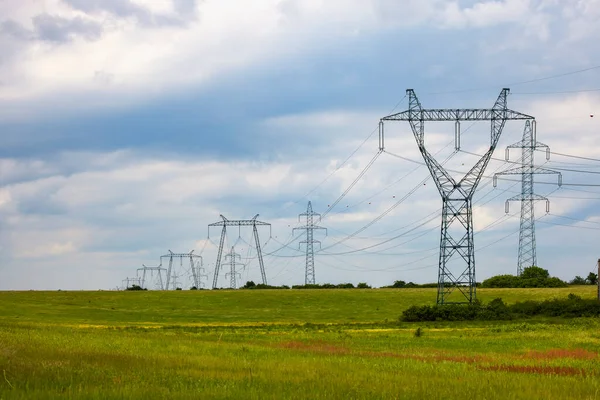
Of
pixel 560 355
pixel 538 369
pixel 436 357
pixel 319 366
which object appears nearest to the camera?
pixel 319 366

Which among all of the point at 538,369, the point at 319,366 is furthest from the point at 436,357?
the point at 319,366

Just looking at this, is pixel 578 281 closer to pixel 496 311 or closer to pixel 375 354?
pixel 496 311

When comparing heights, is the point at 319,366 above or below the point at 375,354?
above

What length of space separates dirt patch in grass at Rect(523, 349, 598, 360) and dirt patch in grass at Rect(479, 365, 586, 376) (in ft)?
21.4

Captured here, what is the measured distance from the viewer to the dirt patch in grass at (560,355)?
136 ft

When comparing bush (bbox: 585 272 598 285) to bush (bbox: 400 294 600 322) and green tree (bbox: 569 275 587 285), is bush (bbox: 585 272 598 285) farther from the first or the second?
bush (bbox: 400 294 600 322)

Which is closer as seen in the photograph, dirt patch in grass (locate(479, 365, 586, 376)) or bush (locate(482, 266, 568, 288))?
dirt patch in grass (locate(479, 365, 586, 376))

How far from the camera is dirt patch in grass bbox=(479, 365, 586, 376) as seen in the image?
32.7 m

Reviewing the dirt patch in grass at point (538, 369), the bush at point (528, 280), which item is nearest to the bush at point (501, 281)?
the bush at point (528, 280)

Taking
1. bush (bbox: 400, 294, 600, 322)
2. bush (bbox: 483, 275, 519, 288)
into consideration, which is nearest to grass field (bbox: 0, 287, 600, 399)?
bush (bbox: 400, 294, 600, 322)

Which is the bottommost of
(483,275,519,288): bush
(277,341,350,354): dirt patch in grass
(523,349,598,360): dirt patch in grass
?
(277,341,350,354): dirt patch in grass

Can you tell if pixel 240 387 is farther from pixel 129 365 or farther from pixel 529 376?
pixel 529 376

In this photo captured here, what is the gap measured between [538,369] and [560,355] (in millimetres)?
9360

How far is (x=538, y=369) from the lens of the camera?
34344 mm
